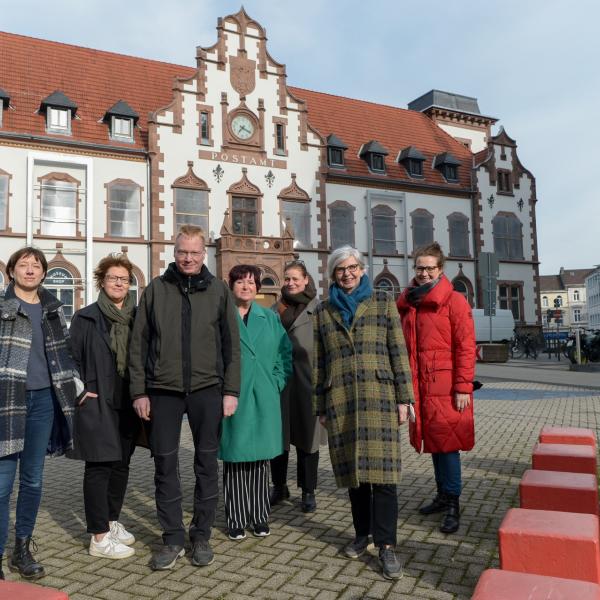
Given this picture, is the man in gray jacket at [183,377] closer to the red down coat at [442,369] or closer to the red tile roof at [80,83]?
the red down coat at [442,369]

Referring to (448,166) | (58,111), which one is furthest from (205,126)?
(448,166)

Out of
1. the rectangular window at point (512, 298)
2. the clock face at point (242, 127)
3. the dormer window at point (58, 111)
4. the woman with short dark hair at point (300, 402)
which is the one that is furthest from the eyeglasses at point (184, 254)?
the rectangular window at point (512, 298)

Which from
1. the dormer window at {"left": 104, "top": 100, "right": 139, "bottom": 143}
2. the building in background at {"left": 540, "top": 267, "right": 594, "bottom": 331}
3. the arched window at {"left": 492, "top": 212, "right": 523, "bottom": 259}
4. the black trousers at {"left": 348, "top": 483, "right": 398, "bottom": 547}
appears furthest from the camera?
the building in background at {"left": 540, "top": 267, "right": 594, "bottom": 331}

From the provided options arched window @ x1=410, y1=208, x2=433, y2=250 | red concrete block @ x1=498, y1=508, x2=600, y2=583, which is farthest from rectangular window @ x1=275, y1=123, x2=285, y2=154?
red concrete block @ x1=498, y1=508, x2=600, y2=583

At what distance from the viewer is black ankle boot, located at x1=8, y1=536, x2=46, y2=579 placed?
372 cm

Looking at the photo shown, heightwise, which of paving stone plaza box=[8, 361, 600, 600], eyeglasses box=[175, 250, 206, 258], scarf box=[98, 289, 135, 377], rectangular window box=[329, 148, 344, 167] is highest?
rectangular window box=[329, 148, 344, 167]

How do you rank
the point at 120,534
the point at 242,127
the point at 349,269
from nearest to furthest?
the point at 349,269 < the point at 120,534 < the point at 242,127

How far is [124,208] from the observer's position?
23.1 metres

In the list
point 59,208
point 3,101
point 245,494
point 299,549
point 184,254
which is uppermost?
point 3,101

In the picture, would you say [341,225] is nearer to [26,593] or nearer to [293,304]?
[293,304]

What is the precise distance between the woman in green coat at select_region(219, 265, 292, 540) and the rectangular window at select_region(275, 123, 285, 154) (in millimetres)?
22246

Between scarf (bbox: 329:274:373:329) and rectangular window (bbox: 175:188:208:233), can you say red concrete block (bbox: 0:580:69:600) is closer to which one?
scarf (bbox: 329:274:373:329)

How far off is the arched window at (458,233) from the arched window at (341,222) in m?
5.97

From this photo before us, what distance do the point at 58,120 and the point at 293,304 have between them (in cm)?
2077
